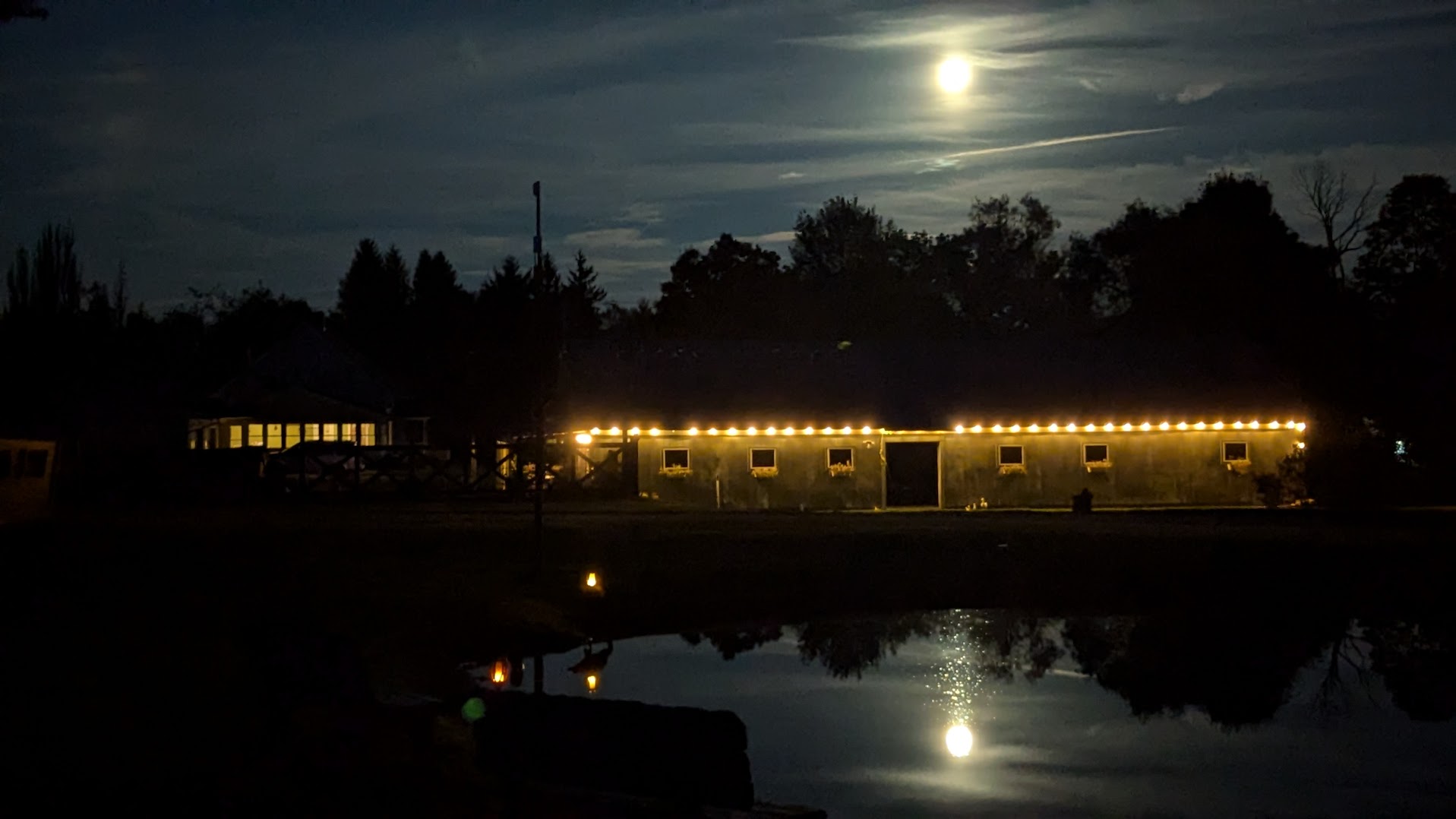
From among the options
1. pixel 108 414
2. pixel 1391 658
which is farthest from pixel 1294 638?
pixel 108 414

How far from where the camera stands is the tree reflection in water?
1673cm

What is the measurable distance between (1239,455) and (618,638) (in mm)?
31301

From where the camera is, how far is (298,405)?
67.1 meters

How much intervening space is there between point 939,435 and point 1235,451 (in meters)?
8.94

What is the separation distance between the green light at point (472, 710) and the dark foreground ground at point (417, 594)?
2.86 feet

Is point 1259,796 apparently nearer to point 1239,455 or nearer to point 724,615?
point 724,615

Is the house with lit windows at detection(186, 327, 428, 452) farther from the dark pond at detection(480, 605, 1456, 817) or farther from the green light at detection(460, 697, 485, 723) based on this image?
the green light at detection(460, 697, 485, 723)

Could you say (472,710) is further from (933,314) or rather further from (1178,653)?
(933,314)

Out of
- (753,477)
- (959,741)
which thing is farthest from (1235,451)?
(959,741)

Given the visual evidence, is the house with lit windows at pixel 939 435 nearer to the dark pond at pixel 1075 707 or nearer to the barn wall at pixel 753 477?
the barn wall at pixel 753 477

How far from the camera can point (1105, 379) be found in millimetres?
49875

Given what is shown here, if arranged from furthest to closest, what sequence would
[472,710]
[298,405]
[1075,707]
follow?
[298,405] → [1075,707] → [472,710]

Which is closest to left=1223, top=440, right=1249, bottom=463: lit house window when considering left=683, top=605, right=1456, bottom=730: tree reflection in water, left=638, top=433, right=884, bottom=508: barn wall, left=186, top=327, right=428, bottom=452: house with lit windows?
left=638, top=433, right=884, bottom=508: barn wall

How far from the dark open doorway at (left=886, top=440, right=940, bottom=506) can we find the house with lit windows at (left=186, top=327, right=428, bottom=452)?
19687 millimetres
